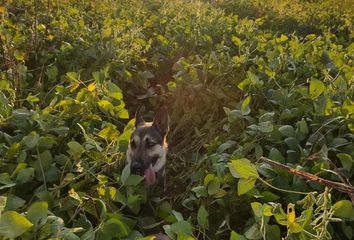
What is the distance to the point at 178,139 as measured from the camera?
18.5 feet

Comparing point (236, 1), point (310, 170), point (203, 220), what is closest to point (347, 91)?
point (310, 170)

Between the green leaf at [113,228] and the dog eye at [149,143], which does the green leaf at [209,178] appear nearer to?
the green leaf at [113,228]

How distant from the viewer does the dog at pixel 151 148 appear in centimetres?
445

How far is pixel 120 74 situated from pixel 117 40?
60cm

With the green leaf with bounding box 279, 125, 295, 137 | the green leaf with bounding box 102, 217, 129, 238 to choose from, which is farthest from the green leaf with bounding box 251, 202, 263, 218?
the green leaf with bounding box 279, 125, 295, 137

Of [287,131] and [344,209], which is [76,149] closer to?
[287,131]

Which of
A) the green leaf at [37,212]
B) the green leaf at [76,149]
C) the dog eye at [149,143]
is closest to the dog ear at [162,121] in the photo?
the dog eye at [149,143]

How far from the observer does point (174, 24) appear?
7.61 meters

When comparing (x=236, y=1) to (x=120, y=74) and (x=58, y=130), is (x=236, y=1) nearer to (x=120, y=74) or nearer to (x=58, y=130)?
(x=120, y=74)

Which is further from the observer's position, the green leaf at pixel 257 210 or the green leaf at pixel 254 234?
the green leaf at pixel 254 234

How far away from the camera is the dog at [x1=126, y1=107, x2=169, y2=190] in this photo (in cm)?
445

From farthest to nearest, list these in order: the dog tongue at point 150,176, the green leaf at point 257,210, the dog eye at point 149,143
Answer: the dog eye at point 149,143 < the dog tongue at point 150,176 < the green leaf at point 257,210

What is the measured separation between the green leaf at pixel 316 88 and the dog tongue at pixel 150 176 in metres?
1.63

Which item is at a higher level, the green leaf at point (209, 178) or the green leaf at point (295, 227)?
the green leaf at point (295, 227)
